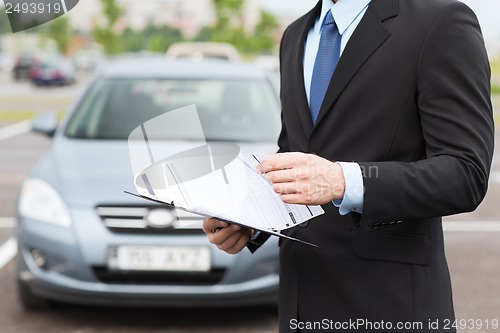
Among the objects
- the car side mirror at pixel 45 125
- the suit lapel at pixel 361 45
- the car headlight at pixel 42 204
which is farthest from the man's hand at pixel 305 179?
the car side mirror at pixel 45 125

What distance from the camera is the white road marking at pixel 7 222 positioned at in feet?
21.3

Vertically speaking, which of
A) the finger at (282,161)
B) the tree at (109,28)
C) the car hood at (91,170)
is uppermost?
the finger at (282,161)

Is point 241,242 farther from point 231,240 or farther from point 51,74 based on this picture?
point 51,74

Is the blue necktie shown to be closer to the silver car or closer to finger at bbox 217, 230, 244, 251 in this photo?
finger at bbox 217, 230, 244, 251

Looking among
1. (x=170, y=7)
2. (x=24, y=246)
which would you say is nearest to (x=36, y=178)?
(x=24, y=246)

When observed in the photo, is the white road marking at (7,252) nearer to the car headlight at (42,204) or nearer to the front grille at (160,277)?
the car headlight at (42,204)

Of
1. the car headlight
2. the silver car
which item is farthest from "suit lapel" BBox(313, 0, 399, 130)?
Answer: the car headlight

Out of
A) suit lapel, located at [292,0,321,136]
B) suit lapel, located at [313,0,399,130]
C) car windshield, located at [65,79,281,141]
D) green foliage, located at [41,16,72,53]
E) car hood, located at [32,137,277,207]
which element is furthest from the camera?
green foliage, located at [41,16,72,53]

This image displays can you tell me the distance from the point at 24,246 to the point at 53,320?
46 centimetres

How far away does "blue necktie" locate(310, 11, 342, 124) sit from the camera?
63.8 inches

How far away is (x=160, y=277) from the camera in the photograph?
153 inches

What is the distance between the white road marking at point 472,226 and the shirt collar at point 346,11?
5.14m

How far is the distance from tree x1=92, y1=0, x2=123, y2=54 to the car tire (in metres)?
38.6

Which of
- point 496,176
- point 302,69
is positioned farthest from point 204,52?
point 302,69
